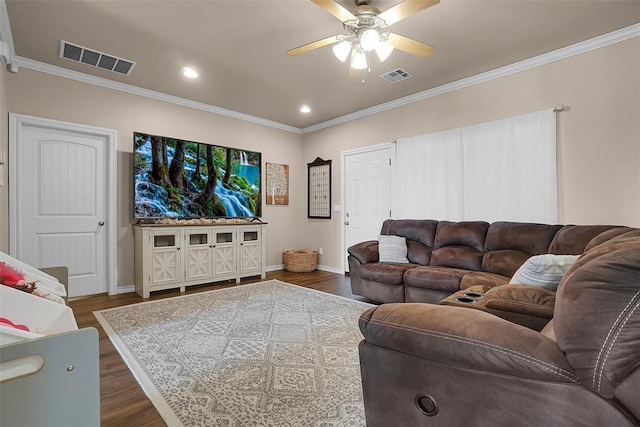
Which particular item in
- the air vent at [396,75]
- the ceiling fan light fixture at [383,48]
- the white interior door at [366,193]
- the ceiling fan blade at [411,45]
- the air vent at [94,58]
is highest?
the air vent at [94,58]

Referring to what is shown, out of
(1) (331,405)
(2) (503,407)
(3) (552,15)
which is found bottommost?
(1) (331,405)

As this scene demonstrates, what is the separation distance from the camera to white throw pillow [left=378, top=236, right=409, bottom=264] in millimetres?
3717

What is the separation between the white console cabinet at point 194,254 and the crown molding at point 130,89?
181cm

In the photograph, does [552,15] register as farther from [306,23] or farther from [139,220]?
[139,220]

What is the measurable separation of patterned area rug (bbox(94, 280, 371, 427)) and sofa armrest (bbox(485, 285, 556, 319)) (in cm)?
89

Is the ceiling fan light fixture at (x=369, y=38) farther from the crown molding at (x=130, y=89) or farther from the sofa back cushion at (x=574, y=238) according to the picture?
the crown molding at (x=130, y=89)

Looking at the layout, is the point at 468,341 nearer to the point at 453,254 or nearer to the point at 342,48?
the point at 342,48

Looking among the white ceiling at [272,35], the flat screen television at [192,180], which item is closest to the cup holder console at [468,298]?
the white ceiling at [272,35]

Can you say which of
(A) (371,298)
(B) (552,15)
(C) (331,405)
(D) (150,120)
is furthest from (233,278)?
(B) (552,15)

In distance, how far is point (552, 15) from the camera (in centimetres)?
261

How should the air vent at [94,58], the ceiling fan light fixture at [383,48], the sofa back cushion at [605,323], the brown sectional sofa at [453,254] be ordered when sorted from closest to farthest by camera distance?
the sofa back cushion at [605,323], the ceiling fan light fixture at [383,48], the brown sectional sofa at [453,254], the air vent at [94,58]

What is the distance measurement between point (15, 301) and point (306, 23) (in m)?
2.71

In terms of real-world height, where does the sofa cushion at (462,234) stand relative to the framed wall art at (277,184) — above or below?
below

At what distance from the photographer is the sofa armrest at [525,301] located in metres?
1.24
